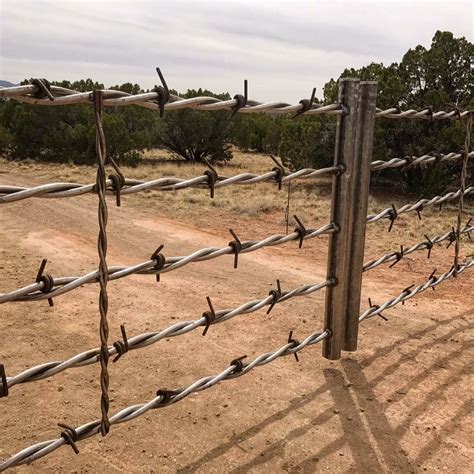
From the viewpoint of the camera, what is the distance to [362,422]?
242cm

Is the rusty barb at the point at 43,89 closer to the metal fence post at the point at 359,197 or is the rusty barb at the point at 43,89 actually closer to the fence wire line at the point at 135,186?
the fence wire line at the point at 135,186

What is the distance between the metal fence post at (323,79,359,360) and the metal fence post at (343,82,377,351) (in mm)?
26

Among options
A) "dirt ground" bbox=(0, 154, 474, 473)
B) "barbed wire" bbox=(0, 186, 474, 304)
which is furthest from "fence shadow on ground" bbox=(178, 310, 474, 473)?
"barbed wire" bbox=(0, 186, 474, 304)

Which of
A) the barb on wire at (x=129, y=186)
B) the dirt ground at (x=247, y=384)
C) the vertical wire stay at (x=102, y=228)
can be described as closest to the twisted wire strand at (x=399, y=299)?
the dirt ground at (x=247, y=384)

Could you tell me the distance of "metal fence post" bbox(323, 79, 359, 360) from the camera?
2441mm

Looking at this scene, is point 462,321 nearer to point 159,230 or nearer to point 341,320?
point 341,320

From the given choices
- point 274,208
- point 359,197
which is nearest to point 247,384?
point 359,197

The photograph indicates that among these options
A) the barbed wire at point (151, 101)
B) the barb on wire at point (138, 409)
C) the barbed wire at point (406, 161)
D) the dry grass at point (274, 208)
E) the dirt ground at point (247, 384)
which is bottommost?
the dry grass at point (274, 208)

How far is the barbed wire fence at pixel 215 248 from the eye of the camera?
154 cm

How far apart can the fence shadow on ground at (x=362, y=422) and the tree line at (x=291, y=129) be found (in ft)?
10.9

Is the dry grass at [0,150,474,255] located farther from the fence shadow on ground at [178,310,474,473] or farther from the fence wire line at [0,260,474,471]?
the fence wire line at [0,260,474,471]

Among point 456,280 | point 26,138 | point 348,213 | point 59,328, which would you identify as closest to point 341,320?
point 348,213

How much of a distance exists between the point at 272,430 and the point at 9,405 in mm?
1241

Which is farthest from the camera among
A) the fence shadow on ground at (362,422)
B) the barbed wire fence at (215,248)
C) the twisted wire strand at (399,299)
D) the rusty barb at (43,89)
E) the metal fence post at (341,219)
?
the twisted wire strand at (399,299)
